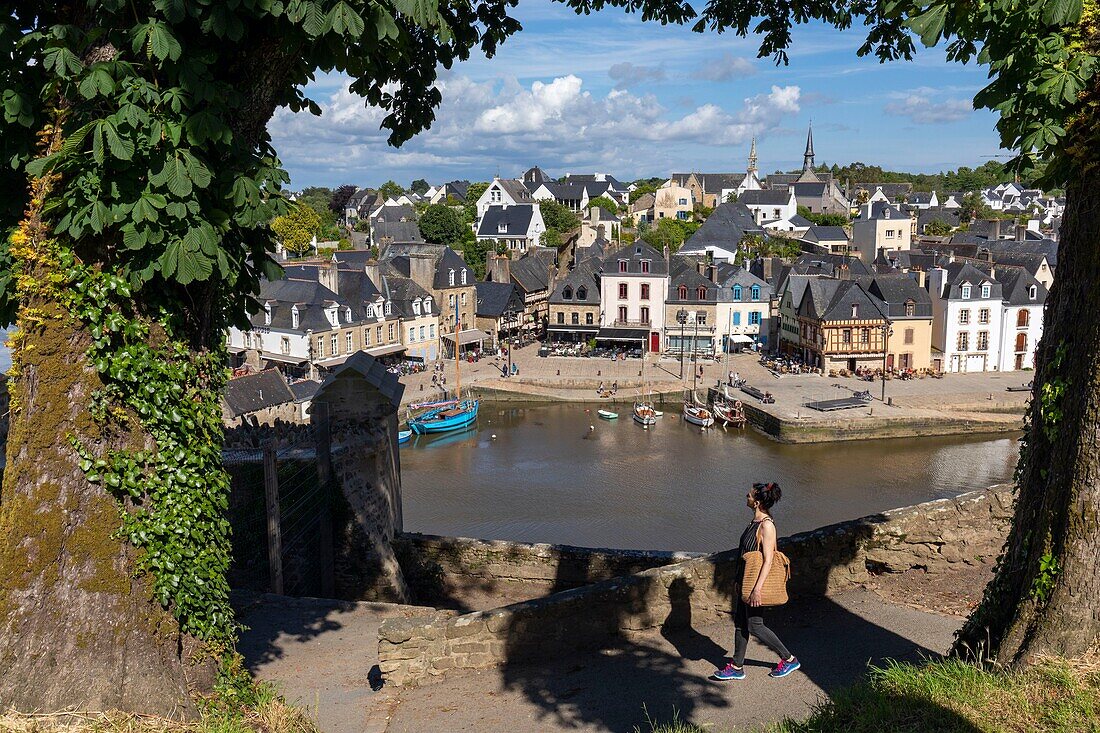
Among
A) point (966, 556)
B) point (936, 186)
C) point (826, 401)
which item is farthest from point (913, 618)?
point (936, 186)

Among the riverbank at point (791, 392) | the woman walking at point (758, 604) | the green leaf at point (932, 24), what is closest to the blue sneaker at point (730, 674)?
the woman walking at point (758, 604)

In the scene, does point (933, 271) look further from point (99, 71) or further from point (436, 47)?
point (99, 71)

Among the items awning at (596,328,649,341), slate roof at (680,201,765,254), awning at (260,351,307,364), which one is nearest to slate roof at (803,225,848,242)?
slate roof at (680,201,765,254)

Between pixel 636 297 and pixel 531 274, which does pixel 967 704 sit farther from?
pixel 531 274

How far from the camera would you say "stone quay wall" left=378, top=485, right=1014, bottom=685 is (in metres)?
7.52

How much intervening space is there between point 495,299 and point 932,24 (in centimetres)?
5010

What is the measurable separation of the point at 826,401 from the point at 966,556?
3329 cm

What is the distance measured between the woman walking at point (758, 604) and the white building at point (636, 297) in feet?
151

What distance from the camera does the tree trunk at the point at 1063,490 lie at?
17.7ft

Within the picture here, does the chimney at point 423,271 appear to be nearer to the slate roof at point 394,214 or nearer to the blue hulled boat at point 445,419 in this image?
the blue hulled boat at point 445,419

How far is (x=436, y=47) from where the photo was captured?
8.51 m

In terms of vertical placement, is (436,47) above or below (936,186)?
below

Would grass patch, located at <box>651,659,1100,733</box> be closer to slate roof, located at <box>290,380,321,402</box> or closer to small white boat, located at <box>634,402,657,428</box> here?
slate roof, located at <box>290,380,321,402</box>

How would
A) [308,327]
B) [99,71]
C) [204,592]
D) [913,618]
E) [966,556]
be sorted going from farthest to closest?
[308,327] → [966,556] → [913,618] → [204,592] → [99,71]
